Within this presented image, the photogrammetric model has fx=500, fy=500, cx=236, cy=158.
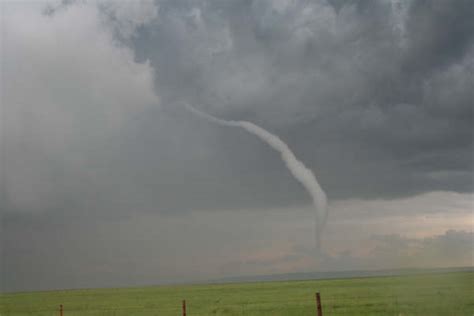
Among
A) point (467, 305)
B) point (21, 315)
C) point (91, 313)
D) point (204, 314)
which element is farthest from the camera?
point (21, 315)

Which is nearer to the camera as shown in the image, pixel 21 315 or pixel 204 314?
pixel 204 314

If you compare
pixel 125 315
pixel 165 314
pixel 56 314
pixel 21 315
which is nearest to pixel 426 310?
pixel 165 314

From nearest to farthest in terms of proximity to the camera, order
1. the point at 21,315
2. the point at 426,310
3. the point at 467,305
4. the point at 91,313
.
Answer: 1. the point at 426,310
2. the point at 467,305
3. the point at 91,313
4. the point at 21,315

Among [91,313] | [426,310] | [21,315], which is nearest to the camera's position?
[426,310]

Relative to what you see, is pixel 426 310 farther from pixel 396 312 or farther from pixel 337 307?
pixel 337 307

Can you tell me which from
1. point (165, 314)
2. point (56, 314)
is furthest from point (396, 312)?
point (56, 314)

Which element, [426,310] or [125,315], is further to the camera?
[125,315]

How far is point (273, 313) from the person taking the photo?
42281mm

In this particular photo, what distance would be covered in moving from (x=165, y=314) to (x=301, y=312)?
38.1 feet

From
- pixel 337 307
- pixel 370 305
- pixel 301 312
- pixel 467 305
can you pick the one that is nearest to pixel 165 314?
pixel 301 312

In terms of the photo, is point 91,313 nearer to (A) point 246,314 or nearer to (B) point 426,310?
(A) point 246,314

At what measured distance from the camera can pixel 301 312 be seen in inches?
1658

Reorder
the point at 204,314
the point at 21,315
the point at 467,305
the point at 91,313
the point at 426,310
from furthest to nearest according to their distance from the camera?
the point at 21,315 → the point at 91,313 → the point at 204,314 → the point at 467,305 → the point at 426,310

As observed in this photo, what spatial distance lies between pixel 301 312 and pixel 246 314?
467 cm
